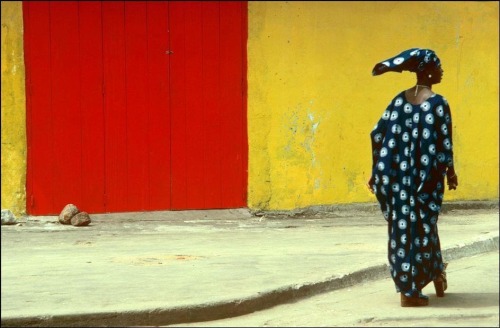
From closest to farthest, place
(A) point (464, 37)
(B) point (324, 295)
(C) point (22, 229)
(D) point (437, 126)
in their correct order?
(D) point (437, 126) < (B) point (324, 295) < (C) point (22, 229) < (A) point (464, 37)

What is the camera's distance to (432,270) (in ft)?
24.0

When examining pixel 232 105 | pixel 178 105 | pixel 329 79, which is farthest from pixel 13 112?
pixel 329 79

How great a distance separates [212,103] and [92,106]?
4.56 ft

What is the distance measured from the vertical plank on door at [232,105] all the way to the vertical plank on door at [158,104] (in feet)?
2.17

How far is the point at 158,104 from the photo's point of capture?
12.3m

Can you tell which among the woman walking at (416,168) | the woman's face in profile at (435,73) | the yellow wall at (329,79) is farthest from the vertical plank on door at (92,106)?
the woman's face in profile at (435,73)

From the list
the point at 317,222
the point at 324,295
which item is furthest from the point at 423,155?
the point at 317,222

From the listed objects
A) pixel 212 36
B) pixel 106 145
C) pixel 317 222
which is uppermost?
pixel 212 36

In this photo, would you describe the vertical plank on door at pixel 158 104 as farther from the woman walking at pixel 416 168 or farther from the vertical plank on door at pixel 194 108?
the woman walking at pixel 416 168

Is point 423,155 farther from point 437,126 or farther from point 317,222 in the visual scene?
point 317,222

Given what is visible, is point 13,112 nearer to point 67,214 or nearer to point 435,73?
point 67,214

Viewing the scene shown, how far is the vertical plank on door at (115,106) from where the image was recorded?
39.8ft

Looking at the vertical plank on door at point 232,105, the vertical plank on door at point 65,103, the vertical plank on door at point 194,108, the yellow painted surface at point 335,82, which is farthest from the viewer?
the yellow painted surface at point 335,82

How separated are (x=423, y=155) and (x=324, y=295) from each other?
1.36m
